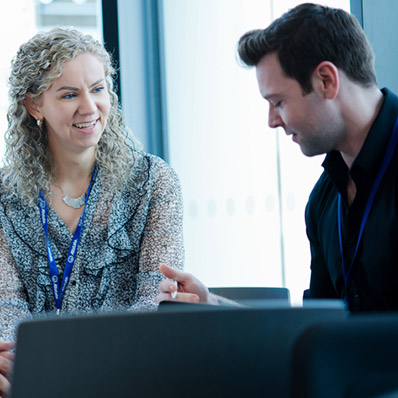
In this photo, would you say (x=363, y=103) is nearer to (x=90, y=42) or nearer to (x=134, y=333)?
(x=134, y=333)

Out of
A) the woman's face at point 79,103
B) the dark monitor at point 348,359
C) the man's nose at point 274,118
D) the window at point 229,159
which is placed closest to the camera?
the dark monitor at point 348,359

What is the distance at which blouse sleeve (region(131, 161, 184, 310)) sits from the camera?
1.93m

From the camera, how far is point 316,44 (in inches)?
56.2

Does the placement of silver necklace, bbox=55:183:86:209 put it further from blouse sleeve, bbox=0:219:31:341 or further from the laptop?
the laptop

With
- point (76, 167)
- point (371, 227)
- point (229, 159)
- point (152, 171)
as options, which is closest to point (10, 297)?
point (76, 167)

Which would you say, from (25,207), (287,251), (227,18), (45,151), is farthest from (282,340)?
(227,18)

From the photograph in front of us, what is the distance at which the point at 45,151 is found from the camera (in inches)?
90.1

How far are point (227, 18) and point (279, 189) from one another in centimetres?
99

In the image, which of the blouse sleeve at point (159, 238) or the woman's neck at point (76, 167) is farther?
the woman's neck at point (76, 167)

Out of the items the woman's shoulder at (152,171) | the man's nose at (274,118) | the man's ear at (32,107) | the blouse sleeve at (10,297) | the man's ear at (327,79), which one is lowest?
the blouse sleeve at (10,297)

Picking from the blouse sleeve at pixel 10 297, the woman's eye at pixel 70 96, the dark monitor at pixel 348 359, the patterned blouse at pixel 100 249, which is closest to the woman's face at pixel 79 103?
the woman's eye at pixel 70 96

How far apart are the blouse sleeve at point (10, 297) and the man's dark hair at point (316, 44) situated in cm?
114

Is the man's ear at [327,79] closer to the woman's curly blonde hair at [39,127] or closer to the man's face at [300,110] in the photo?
the man's face at [300,110]

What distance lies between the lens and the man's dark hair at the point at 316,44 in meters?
1.43
